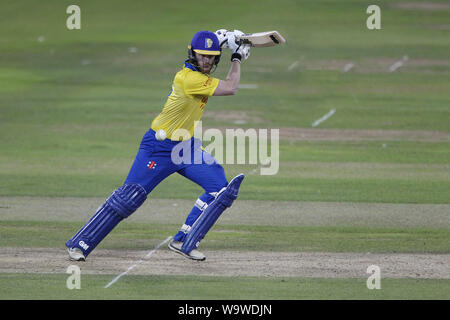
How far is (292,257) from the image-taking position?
10148mm

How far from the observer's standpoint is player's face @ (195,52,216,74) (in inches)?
378

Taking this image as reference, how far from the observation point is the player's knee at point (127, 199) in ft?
31.0

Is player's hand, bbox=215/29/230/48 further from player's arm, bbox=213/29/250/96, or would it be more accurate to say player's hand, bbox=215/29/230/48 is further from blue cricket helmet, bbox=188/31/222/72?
blue cricket helmet, bbox=188/31/222/72

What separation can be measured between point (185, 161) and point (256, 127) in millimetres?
10292

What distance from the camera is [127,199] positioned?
9453mm

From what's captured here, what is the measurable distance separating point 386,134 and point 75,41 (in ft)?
49.1

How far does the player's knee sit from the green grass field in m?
0.60

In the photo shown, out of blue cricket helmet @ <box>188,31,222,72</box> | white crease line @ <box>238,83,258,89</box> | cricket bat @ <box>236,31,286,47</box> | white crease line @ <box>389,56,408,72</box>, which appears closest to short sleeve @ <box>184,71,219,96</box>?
blue cricket helmet @ <box>188,31,222,72</box>

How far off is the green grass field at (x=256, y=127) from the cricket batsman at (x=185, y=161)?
40cm

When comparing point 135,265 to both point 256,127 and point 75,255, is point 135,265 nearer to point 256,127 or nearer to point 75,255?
point 75,255

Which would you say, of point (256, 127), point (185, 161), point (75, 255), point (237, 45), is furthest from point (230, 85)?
point (256, 127)
